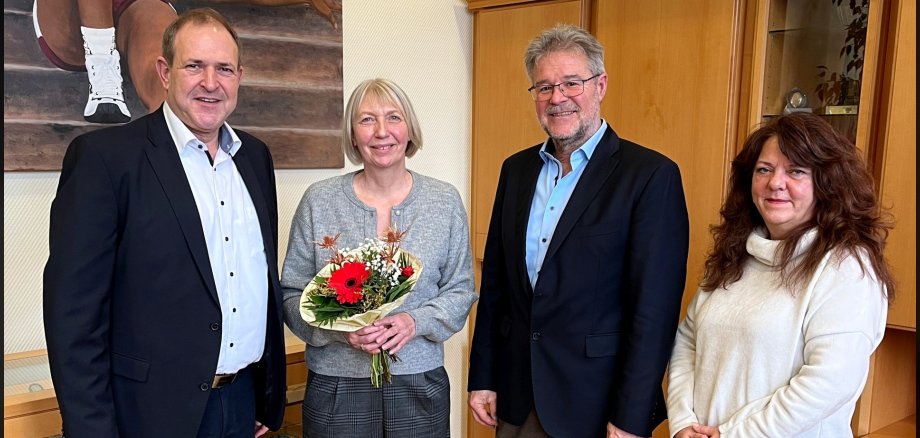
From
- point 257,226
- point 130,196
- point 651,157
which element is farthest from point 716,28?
point 130,196

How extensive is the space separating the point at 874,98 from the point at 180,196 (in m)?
2.06

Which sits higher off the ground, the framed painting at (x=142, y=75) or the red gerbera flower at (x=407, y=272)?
the framed painting at (x=142, y=75)

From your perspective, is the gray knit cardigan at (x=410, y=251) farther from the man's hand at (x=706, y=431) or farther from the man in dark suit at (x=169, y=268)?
the man's hand at (x=706, y=431)

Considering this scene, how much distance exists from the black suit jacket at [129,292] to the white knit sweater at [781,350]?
118 centimetres

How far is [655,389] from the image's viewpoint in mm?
1723

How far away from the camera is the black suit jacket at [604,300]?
1.70 m

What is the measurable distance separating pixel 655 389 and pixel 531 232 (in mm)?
512

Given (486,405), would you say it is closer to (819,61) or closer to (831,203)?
(831,203)

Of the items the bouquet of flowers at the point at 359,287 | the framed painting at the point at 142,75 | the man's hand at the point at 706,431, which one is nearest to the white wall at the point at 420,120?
the framed painting at the point at 142,75

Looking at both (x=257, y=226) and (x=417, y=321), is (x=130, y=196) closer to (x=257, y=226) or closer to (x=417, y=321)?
(x=257, y=226)

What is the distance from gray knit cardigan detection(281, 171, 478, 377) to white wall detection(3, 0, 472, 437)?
92 centimetres

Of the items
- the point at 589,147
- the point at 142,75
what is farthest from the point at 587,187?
the point at 142,75

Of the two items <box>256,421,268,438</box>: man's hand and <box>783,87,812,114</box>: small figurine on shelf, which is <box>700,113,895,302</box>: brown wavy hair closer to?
<box>783,87,812,114</box>: small figurine on shelf

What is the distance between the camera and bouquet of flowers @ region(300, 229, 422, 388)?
5.48 ft
